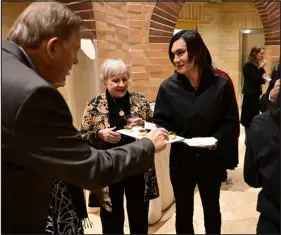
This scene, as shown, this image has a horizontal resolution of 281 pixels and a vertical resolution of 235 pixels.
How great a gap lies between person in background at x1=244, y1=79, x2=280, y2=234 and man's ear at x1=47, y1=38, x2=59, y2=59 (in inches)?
24.1

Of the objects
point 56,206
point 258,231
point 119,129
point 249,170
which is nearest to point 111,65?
point 119,129

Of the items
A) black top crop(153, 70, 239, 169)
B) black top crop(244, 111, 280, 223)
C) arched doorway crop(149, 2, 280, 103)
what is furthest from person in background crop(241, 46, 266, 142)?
arched doorway crop(149, 2, 280, 103)

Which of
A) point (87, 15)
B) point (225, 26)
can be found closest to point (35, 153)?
point (87, 15)

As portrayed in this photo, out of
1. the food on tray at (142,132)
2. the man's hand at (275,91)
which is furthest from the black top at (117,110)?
the man's hand at (275,91)

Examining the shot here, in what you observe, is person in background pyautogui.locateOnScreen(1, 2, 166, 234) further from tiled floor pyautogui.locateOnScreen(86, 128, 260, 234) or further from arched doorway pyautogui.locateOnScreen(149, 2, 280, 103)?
arched doorway pyautogui.locateOnScreen(149, 2, 280, 103)

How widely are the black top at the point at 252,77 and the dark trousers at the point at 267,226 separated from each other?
1614 mm

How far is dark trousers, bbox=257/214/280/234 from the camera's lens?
36.7 inches

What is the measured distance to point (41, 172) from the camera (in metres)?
0.80

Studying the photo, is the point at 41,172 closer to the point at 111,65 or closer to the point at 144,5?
the point at 111,65

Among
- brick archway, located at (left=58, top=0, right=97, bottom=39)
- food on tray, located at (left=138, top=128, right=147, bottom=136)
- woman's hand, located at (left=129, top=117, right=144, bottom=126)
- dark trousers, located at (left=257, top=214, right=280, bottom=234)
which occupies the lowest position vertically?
dark trousers, located at (left=257, top=214, right=280, bottom=234)

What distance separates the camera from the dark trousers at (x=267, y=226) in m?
0.93

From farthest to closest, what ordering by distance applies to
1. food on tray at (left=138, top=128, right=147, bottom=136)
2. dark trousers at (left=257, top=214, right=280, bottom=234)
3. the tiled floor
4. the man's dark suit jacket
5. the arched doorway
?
the arched doorway → the tiled floor → food on tray at (left=138, top=128, right=147, bottom=136) → dark trousers at (left=257, top=214, right=280, bottom=234) → the man's dark suit jacket

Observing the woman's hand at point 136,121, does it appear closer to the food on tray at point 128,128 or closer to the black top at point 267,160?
the food on tray at point 128,128

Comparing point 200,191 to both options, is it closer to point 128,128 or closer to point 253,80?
point 128,128
